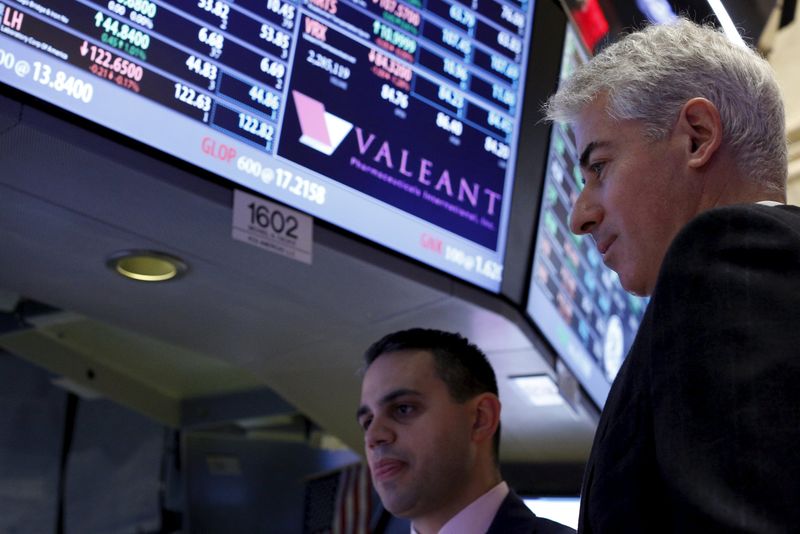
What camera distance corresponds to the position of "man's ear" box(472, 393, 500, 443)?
2551mm

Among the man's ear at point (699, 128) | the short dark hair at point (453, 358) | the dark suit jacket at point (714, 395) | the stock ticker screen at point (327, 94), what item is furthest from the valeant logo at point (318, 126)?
the dark suit jacket at point (714, 395)

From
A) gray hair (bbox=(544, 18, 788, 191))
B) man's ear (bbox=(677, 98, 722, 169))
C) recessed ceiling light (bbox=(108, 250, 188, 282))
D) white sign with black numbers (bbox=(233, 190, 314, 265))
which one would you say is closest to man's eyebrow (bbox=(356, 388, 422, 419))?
white sign with black numbers (bbox=(233, 190, 314, 265))

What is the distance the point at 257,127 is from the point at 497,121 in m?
0.80

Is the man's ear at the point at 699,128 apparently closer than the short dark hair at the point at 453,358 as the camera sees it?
Yes

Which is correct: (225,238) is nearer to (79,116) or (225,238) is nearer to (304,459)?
(79,116)

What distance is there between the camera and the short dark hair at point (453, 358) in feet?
8.55

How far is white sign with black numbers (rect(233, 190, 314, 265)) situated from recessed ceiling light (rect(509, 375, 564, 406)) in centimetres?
105

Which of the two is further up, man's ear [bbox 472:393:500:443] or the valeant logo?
the valeant logo

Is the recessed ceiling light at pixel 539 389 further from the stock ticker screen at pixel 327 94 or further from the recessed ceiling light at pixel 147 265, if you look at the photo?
the recessed ceiling light at pixel 147 265

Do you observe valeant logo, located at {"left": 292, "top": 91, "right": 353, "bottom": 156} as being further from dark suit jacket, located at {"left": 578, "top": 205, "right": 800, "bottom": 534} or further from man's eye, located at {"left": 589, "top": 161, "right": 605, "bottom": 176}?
dark suit jacket, located at {"left": 578, "top": 205, "right": 800, "bottom": 534}

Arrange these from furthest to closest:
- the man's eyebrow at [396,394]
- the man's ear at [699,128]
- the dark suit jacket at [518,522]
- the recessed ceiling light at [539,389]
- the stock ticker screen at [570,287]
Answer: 1. the recessed ceiling light at [539,389]
2. the stock ticker screen at [570,287]
3. the man's eyebrow at [396,394]
4. the dark suit jacket at [518,522]
5. the man's ear at [699,128]

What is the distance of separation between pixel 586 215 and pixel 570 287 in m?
2.05

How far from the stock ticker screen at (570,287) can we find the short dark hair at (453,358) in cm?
27

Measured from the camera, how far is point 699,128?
1.22 meters
